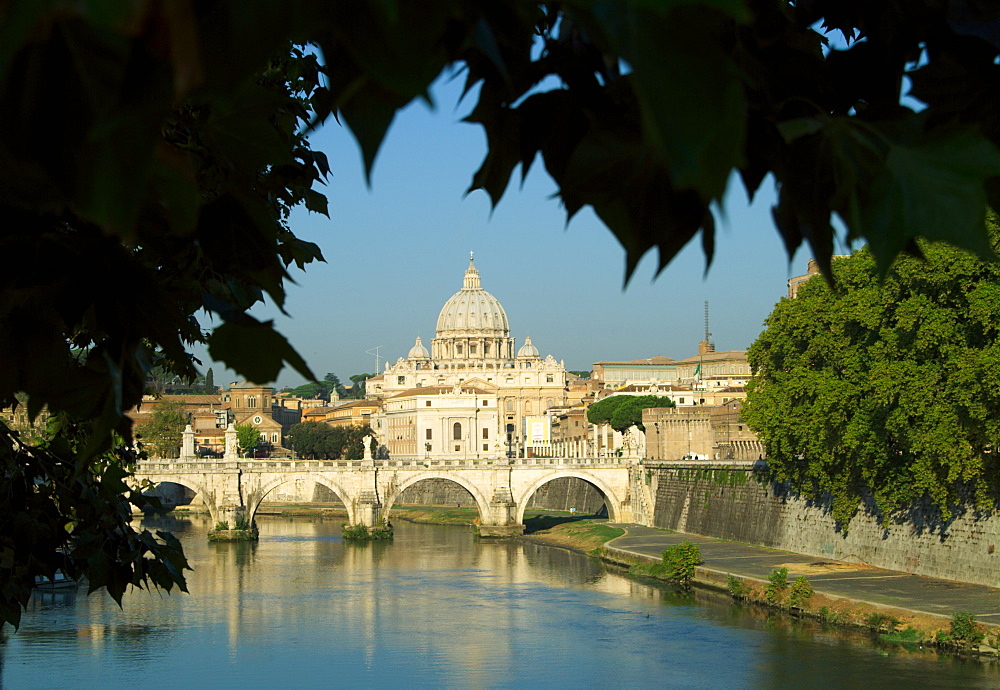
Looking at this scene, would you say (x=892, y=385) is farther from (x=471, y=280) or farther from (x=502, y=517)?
(x=471, y=280)

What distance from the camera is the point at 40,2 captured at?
0.83 m

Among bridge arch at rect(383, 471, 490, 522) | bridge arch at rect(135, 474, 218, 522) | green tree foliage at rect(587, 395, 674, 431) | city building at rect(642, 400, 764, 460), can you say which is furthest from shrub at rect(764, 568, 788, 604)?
green tree foliage at rect(587, 395, 674, 431)

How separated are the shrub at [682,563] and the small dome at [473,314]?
9325cm

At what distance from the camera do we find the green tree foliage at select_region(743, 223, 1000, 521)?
66.0 ft

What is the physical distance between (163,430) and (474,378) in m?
46.1

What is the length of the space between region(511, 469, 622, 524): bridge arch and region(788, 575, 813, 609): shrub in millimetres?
25759

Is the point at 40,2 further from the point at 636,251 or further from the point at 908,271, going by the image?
the point at 908,271

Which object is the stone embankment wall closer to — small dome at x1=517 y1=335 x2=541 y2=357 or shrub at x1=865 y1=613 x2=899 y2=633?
shrub at x1=865 y1=613 x2=899 y2=633

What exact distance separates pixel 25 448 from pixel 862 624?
57.5 feet

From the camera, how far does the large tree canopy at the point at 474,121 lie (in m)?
0.92

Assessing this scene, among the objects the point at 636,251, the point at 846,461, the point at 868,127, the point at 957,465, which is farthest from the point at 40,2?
the point at 846,461

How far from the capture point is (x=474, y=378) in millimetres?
103125

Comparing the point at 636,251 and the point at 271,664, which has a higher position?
the point at 636,251

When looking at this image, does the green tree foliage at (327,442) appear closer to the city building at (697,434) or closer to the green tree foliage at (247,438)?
the green tree foliage at (247,438)
